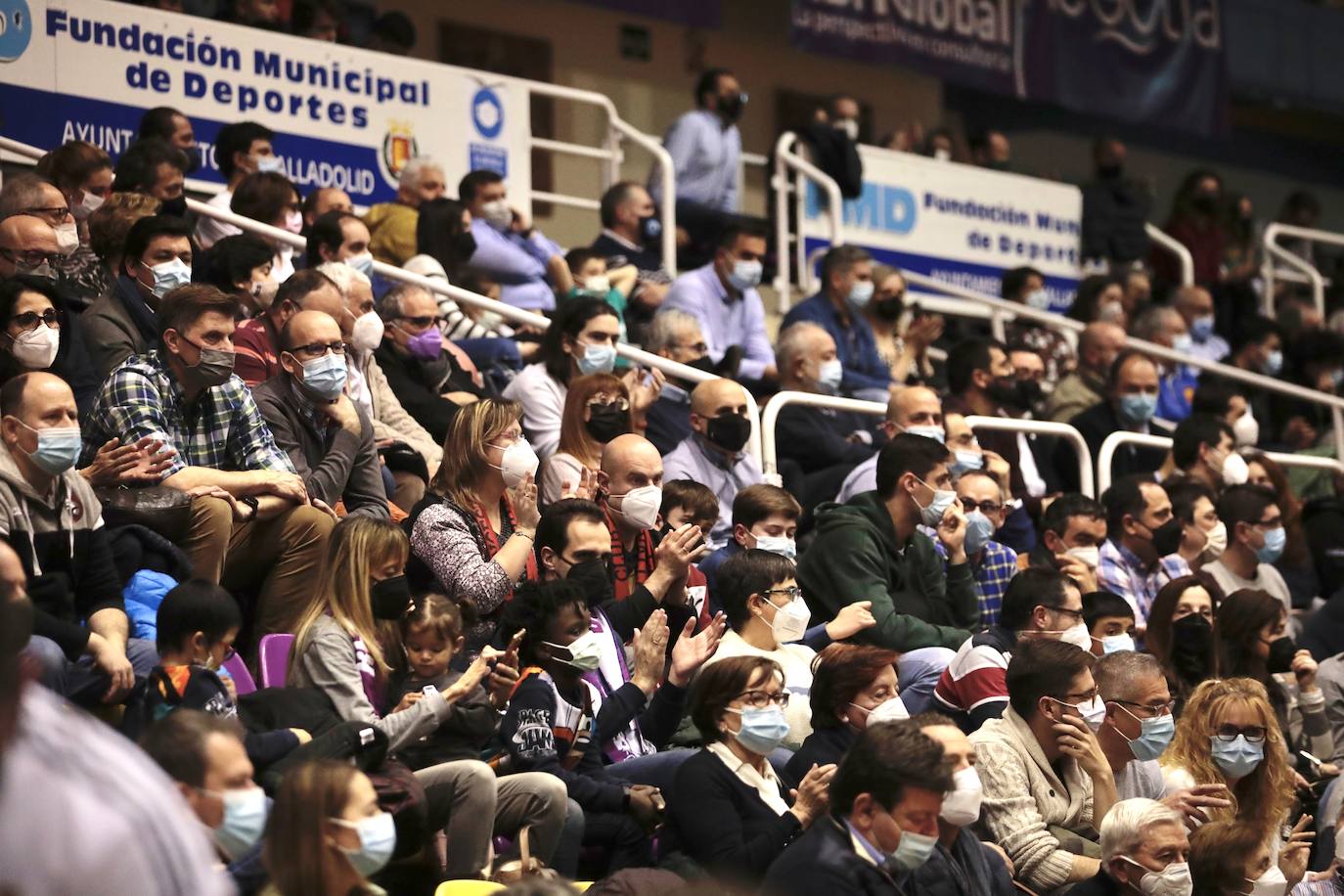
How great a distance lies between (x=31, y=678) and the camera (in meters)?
2.78

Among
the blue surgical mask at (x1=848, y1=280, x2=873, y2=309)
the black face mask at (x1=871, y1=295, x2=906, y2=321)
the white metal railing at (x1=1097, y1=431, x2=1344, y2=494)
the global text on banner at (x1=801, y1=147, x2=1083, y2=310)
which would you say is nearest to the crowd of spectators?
the white metal railing at (x1=1097, y1=431, x2=1344, y2=494)

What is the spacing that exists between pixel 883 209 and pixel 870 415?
13.3ft

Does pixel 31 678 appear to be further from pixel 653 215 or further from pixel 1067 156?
pixel 1067 156

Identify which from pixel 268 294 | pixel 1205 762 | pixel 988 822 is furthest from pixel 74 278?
pixel 1205 762

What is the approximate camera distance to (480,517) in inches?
263

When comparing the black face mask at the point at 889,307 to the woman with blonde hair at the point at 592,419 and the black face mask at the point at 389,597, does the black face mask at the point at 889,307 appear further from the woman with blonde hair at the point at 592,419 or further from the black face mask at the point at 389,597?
the black face mask at the point at 389,597

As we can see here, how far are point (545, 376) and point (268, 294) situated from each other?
3.62 feet

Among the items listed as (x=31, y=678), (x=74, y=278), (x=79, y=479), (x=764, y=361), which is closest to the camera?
(x=31, y=678)

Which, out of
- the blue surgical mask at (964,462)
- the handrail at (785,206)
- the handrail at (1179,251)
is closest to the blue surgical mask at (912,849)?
the blue surgical mask at (964,462)

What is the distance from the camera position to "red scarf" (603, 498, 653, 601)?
7000mm

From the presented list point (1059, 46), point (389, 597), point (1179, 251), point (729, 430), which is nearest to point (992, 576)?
point (729, 430)

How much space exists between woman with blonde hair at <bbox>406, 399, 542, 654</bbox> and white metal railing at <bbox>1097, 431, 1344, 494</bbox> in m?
3.26

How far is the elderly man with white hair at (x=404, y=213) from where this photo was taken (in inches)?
385

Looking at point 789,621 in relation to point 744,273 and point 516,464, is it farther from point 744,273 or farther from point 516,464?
point 744,273
